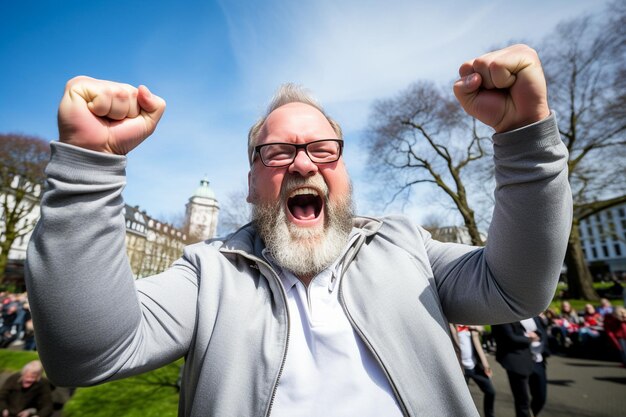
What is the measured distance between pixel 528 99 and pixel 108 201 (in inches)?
55.7

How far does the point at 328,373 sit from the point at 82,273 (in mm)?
989

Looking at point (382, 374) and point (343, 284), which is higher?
point (343, 284)

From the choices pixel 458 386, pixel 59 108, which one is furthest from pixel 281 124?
pixel 458 386

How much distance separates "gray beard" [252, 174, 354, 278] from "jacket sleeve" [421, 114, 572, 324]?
700mm

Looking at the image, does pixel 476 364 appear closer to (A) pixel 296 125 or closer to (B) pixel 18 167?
(A) pixel 296 125

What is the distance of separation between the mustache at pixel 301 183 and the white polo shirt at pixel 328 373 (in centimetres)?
68

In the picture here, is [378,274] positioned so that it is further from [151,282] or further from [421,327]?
[151,282]

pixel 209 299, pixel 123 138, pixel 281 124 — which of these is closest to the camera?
pixel 123 138

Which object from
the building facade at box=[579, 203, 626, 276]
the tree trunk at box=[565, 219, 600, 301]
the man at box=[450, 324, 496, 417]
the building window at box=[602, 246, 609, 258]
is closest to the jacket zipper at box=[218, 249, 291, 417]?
the man at box=[450, 324, 496, 417]

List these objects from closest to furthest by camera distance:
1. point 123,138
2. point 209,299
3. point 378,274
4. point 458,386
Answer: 1. point 123,138
2. point 458,386
3. point 209,299
4. point 378,274

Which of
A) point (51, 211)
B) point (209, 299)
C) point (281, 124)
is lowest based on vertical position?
point (209, 299)

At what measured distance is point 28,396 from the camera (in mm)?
5227

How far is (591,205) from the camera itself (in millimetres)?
16547

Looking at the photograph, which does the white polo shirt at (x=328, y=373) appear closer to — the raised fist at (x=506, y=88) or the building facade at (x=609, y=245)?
the raised fist at (x=506, y=88)
